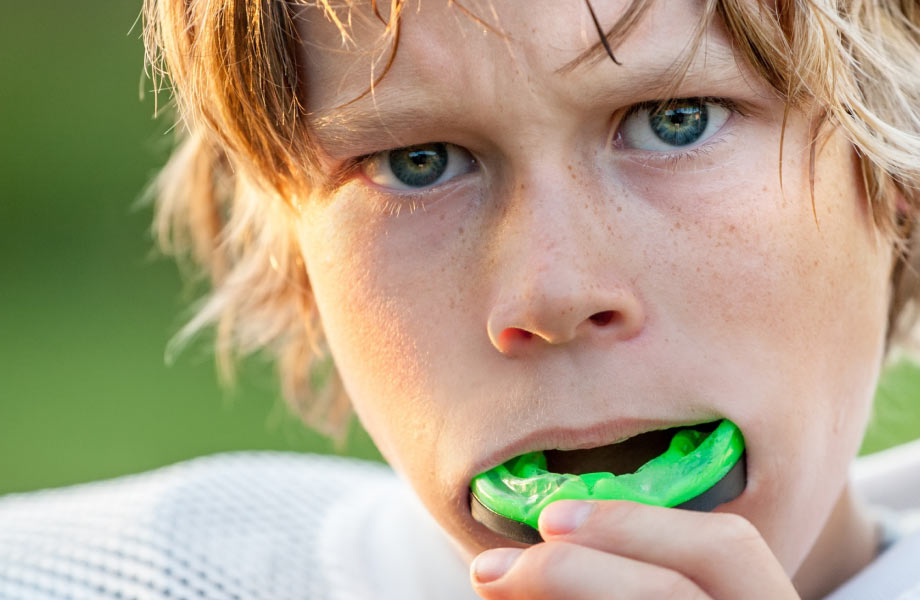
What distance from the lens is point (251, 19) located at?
1.00m

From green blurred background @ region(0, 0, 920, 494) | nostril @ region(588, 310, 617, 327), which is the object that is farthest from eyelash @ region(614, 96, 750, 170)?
green blurred background @ region(0, 0, 920, 494)

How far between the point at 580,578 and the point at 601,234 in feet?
0.87

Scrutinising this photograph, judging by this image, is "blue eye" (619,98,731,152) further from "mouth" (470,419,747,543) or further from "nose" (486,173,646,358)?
"mouth" (470,419,747,543)

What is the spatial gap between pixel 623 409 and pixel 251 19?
0.47m

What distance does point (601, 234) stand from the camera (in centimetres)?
88

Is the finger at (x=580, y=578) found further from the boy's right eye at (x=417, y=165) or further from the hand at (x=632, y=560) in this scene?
the boy's right eye at (x=417, y=165)

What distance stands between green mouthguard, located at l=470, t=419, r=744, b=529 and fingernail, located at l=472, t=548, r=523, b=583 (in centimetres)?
7

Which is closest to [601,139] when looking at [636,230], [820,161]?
[636,230]

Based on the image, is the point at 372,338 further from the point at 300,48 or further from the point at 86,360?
the point at 86,360

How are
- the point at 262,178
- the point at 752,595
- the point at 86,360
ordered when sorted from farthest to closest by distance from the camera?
1. the point at 86,360
2. the point at 262,178
3. the point at 752,595

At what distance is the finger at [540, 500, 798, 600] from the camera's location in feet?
2.64

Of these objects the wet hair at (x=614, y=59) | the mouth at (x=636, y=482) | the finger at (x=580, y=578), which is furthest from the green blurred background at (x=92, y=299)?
the finger at (x=580, y=578)

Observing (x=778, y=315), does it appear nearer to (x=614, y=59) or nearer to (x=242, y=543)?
(x=614, y=59)

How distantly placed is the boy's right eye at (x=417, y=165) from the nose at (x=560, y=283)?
10 cm
